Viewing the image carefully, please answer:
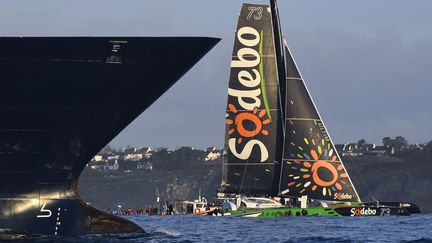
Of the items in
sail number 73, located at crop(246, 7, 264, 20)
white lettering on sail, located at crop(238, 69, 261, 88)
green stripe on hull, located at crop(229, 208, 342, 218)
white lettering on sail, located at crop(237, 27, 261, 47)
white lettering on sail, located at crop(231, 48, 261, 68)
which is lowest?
green stripe on hull, located at crop(229, 208, 342, 218)

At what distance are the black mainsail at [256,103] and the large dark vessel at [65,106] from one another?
61.4 m

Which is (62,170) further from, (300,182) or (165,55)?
(300,182)

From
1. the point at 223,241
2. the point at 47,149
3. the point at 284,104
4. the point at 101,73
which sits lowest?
the point at 223,241

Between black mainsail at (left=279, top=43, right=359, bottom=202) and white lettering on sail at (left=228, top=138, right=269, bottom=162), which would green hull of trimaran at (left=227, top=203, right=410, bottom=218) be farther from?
white lettering on sail at (left=228, top=138, right=269, bottom=162)

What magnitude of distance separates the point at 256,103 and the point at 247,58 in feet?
15.1

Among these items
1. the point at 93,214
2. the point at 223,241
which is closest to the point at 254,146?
the point at 223,241

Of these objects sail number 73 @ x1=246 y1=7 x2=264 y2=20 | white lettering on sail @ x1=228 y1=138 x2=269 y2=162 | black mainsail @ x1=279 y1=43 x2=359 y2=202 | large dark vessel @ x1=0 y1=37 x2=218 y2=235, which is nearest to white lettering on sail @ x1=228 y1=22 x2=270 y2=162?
white lettering on sail @ x1=228 y1=138 x2=269 y2=162

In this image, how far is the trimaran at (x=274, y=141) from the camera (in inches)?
3861

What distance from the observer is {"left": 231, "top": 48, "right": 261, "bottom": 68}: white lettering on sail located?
4018 inches

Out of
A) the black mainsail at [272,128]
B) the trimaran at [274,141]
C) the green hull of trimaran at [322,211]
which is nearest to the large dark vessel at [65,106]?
the green hull of trimaran at [322,211]

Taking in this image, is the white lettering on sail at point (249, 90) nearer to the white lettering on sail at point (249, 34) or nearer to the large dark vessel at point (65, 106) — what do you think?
the white lettering on sail at point (249, 34)

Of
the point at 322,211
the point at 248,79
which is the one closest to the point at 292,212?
the point at 322,211

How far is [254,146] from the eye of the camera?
10288 cm

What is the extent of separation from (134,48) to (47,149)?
5.13 meters
